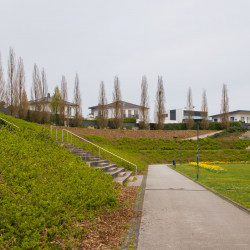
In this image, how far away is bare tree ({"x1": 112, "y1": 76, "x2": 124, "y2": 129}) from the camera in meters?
36.5

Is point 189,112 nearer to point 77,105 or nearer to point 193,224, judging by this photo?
point 77,105

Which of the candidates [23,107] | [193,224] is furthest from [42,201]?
[23,107]

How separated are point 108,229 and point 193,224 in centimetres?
193

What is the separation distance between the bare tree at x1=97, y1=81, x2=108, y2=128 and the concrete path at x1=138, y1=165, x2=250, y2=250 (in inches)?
1116

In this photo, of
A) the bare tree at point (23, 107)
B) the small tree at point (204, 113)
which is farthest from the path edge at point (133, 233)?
the small tree at point (204, 113)

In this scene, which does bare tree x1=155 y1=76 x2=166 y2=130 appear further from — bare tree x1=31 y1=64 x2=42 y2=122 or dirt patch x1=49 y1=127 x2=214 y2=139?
bare tree x1=31 y1=64 x2=42 y2=122

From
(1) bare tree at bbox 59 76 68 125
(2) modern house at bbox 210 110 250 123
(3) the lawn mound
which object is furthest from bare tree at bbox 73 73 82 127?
(2) modern house at bbox 210 110 250 123

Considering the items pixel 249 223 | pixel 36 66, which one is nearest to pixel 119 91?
pixel 36 66

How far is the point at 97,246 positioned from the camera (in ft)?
13.1

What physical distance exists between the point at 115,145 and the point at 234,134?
822 inches

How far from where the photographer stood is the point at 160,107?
39.9 meters

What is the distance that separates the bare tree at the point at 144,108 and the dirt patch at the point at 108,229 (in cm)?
3170

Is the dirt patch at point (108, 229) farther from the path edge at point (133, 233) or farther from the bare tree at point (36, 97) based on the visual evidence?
the bare tree at point (36, 97)

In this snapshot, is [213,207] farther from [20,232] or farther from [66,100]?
[66,100]
